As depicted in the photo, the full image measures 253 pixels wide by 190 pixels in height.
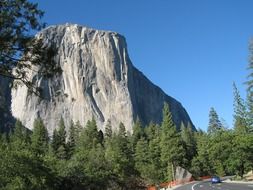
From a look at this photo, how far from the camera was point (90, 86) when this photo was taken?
142 m

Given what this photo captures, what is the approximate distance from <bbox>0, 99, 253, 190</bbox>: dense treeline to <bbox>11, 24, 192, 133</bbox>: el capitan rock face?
2957 centimetres

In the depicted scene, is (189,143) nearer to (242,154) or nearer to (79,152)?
(242,154)

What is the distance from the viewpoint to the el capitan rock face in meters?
138

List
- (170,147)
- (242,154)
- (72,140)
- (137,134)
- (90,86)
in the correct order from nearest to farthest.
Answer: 1. (242,154)
2. (170,147)
3. (72,140)
4. (137,134)
5. (90,86)

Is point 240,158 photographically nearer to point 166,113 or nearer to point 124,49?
point 166,113

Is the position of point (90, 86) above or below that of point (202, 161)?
above

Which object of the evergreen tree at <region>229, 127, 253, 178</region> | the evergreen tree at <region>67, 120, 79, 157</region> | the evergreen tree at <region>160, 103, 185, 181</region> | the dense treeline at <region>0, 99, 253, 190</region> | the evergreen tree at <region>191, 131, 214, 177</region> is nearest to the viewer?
the dense treeline at <region>0, 99, 253, 190</region>

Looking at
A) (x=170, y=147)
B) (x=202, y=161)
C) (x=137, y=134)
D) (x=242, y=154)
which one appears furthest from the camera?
(x=137, y=134)

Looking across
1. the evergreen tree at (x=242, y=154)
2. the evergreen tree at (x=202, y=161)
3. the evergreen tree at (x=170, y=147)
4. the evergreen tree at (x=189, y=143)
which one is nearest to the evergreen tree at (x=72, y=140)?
the evergreen tree at (x=170, y=147)

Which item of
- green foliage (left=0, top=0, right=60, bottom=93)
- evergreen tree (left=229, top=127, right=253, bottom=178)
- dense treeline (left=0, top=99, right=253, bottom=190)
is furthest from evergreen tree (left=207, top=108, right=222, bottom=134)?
green foliage (left=0, top=0, right=60, bottom=93)

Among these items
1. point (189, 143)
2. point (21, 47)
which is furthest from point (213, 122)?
point (21, 47)

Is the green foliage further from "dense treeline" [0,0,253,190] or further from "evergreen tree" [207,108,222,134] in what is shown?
"evergreen tree" [207,108,222,134]

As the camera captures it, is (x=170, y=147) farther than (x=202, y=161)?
No

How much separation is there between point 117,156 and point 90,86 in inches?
3843
